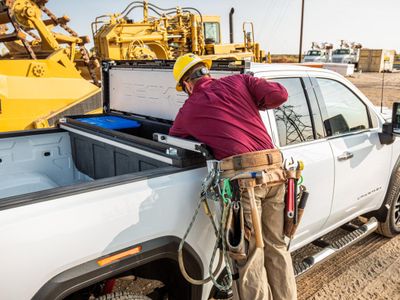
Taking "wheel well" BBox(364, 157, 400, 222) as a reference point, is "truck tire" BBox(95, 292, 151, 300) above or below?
above

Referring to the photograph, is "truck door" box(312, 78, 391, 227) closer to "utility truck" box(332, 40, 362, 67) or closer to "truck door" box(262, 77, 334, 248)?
"truck door" box(262, 77, 334, 248)

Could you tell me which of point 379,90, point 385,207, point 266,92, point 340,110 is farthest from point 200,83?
point 379,90

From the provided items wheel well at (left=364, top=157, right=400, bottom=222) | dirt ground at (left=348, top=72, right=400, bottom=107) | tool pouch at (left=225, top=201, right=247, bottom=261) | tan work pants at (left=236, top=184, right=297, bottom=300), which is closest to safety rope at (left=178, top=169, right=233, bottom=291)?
tool pouch at (left=225, top=201, right=247, bottom=261)

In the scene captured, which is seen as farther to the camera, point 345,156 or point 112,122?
point 112,122

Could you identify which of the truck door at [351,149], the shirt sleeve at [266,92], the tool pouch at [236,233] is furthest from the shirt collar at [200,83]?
the truck door at [351,149]

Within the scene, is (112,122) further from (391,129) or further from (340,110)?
(391,129)

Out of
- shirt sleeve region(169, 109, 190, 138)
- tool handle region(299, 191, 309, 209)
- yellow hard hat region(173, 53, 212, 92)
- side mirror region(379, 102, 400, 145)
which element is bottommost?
tool handle region(299, 191, 309, 209)

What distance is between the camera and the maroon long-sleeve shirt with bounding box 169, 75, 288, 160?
88.5 inches

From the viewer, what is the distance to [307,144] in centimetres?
288

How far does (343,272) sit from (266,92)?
7.10 feet

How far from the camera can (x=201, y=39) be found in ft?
41.9

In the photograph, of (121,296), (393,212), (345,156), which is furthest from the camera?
(393,212)

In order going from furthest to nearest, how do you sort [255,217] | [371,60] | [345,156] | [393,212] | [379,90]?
1. [371,60]
2. [379,90]
3. [393,212]
4. [345,156]
5. [255,217]

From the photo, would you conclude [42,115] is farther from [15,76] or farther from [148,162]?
[148,162]
